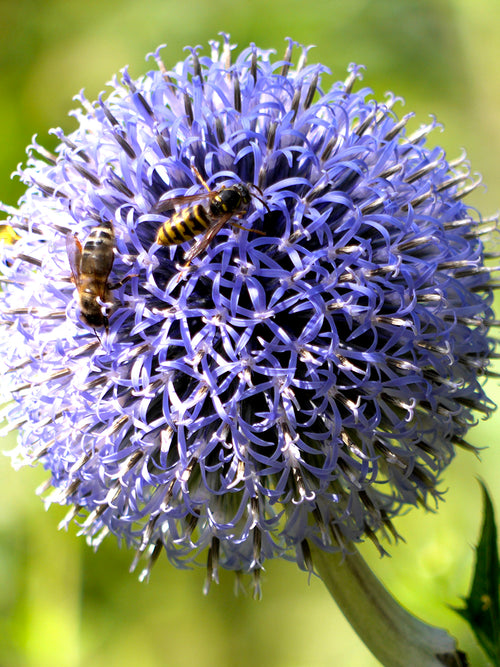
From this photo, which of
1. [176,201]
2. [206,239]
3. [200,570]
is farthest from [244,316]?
[200,570]

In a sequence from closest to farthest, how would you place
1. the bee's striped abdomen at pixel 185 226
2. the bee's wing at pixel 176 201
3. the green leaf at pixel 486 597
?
1. the bee's striped abdomen at pixel 185 226
2. the bee's wing at pixel 176 201
3. the green leaf at pixel 486 597

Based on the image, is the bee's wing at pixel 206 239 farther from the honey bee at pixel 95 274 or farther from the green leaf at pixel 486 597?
the green leaf at pixel 486 597

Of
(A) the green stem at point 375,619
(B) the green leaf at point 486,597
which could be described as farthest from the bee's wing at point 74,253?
(B) the green leaf at point 486,597

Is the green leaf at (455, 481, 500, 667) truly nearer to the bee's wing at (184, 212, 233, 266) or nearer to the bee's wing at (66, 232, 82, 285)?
the bee's wing at (184, 212, 233, 266)

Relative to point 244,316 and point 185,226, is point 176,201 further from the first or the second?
point 244,316

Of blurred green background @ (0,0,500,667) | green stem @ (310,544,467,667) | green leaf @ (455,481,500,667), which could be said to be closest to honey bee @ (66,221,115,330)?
green stem @ (310,544,467,667)

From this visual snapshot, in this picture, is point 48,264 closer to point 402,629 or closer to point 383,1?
point 402,629

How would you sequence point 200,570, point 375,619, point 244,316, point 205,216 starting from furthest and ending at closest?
point 200,570 → point 375,619 → point 244,316 → point 205,216
